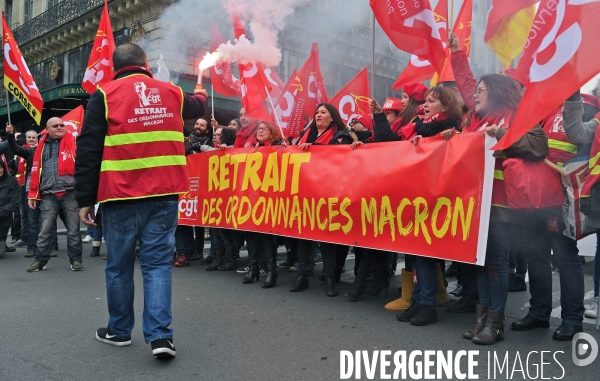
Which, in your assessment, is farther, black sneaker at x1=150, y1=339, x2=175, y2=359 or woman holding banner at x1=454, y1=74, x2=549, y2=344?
woman holding banner at x1=454, y1=74, x2=549, y2=344

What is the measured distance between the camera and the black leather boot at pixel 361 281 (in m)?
5.27

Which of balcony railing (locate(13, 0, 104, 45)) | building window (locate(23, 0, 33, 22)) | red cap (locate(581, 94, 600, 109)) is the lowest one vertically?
red cap (locate(581, 94, 600, 109))

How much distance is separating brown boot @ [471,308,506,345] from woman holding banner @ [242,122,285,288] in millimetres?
2458

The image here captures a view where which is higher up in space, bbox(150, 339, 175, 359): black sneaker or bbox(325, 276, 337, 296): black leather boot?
bbox(150, 339, 175, 359): black sneaker

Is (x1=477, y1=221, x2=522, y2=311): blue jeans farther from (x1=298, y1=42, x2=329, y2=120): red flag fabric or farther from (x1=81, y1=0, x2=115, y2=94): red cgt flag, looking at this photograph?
(x1=81, y1=0, x2=115, y2=94): red cgt flag

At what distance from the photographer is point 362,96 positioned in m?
8.08

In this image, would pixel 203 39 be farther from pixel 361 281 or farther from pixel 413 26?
pixel 361 281

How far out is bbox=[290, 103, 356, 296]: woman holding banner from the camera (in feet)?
18.2

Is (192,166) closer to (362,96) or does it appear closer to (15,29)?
(362,96)

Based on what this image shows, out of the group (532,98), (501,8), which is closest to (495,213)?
(532,98)

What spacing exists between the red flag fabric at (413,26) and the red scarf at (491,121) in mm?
894

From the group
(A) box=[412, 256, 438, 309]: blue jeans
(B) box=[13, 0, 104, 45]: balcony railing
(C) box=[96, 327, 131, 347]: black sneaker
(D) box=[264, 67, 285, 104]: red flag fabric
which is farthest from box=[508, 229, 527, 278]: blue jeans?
(B) box=[13, 0, 104, 45]: balcony railing

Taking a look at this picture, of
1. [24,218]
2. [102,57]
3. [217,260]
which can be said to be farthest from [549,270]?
[24,218]

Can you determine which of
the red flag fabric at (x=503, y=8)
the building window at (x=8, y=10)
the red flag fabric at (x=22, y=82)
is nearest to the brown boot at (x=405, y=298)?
the red flag fabric at (x=503, y=8)
